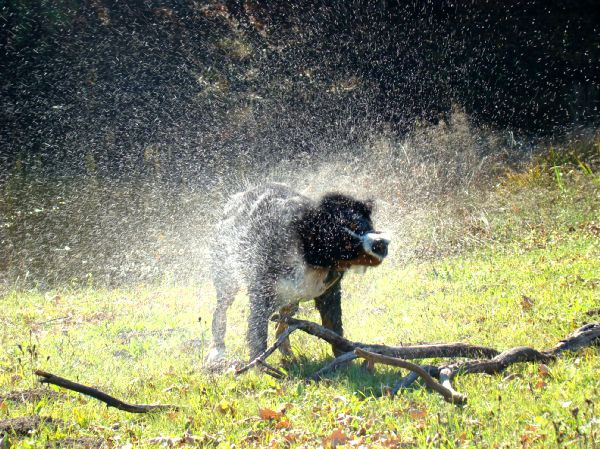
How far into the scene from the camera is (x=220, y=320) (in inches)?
288

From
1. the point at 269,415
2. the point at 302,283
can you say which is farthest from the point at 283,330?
the point at 269,415

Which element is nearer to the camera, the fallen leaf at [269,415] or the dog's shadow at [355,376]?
the fallen leaf at [269,415]

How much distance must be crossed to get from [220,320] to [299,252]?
1.32 m

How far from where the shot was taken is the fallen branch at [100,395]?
13.9ft

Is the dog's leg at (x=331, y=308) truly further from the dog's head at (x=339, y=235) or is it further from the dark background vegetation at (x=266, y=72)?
the dark background vegetation at (x=266, y=72)

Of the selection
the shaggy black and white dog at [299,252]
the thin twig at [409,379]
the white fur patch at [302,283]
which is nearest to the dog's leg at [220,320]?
the shaggy black and white dog at [299,252]

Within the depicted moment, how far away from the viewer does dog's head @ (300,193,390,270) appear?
634cm

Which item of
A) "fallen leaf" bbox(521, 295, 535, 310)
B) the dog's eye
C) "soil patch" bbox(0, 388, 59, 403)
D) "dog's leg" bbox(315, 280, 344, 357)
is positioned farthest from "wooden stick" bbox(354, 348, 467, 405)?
"fallen leaf" bbox(521, 295, 535, 310)

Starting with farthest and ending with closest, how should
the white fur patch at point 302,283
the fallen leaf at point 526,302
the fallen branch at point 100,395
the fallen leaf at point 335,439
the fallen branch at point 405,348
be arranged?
the fallen leaf at point 526,302 < the white fur patch at point 302,283 < the fallen branch at point 405,348 < the fallen branch at point 100,395 < the fallen leaf at point 335,439

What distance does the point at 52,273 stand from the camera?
468 inches

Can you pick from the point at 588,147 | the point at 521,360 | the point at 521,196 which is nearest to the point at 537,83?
the point at 588,147

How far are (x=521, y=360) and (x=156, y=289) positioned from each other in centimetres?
639

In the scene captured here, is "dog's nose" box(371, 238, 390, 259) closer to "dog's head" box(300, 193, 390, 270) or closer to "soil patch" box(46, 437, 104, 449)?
"dog's head" box(300, 193, 390, 270)

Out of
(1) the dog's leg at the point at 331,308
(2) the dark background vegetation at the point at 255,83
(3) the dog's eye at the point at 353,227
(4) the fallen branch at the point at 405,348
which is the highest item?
(2) the dark background vegetation at the point at 255,83
